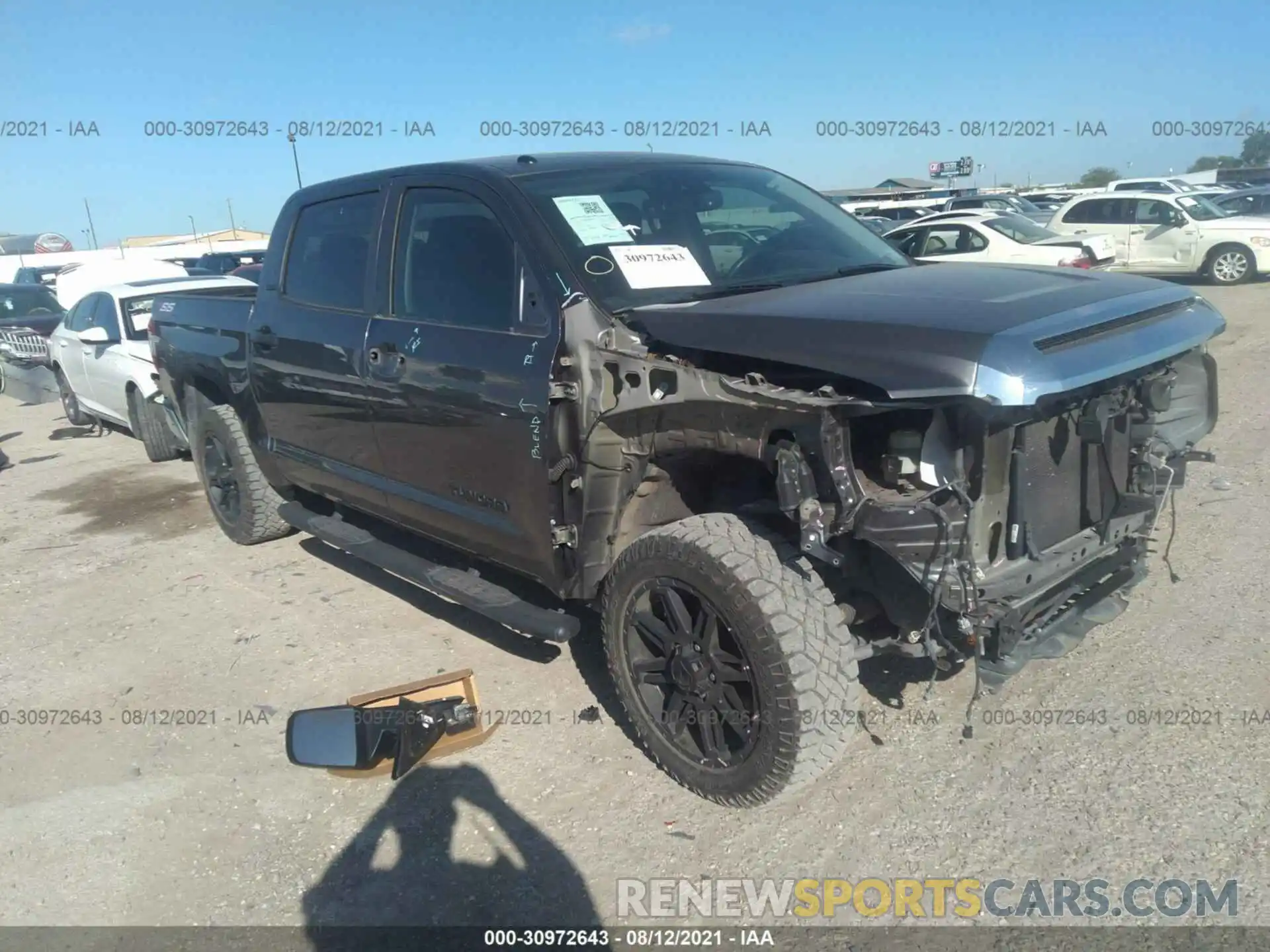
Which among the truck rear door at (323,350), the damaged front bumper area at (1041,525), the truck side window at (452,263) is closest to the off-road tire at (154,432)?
the truck rear door at (323,350)

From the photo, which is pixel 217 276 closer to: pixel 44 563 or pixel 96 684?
pixel 44 563

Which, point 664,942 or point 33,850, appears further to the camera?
point 33,850

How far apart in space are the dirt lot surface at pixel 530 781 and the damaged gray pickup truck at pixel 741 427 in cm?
32

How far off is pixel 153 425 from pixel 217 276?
1.89m

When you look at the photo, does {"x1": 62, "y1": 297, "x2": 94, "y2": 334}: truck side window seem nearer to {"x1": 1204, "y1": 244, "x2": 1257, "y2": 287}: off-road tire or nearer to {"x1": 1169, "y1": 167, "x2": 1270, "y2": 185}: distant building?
{"x1": 1204, "y1": 244, "x2": 1257, "y2": 287}: off-road tire

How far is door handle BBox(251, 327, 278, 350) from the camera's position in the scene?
16.1 ft

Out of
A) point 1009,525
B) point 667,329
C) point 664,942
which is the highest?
point 667,329

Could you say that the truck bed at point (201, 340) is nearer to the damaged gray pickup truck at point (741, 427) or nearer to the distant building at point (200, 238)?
the damaged gray pickup truck at point (741, 427)

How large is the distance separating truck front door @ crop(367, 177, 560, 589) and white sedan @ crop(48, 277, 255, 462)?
442 cm

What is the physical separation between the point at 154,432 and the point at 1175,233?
622 inches

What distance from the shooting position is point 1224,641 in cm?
393

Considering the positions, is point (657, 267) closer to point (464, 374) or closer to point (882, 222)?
point (464, 374)

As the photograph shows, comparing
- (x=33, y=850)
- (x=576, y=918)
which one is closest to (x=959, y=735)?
(x=576, y=918)

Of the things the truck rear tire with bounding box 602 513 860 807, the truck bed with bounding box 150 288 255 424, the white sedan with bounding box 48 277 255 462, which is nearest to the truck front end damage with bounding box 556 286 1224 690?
the truck rear tire with bounding box 602 513 860 807
